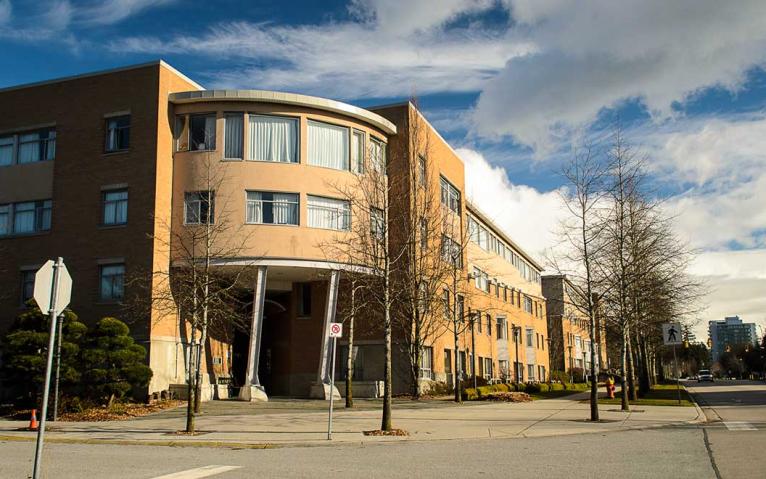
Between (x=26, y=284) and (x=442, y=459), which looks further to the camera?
(x=26, y=284)

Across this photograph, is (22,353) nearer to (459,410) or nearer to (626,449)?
(459,410)

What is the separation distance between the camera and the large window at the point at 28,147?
35031 millimetres

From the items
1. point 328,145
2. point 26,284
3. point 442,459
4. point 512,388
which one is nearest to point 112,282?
point 26,284

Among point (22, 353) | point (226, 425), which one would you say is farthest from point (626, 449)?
point (22, 353)

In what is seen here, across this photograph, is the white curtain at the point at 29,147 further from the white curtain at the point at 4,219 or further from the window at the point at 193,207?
the window at the point at 193,207

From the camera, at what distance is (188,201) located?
33.3 m

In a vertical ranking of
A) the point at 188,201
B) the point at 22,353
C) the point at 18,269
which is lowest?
the point at 22,353

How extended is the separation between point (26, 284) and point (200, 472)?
86.0 feet

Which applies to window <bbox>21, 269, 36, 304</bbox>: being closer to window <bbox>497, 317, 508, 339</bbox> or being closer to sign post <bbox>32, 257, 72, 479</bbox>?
sign post <bbox>32, 257, 72, 479</bbox>

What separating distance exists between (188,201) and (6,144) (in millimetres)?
10345

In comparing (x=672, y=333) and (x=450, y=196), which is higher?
(x=450, y=196)

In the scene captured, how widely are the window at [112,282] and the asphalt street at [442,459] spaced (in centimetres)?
1519

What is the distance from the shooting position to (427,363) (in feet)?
134

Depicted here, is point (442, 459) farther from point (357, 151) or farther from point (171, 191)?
point (357, 151)
